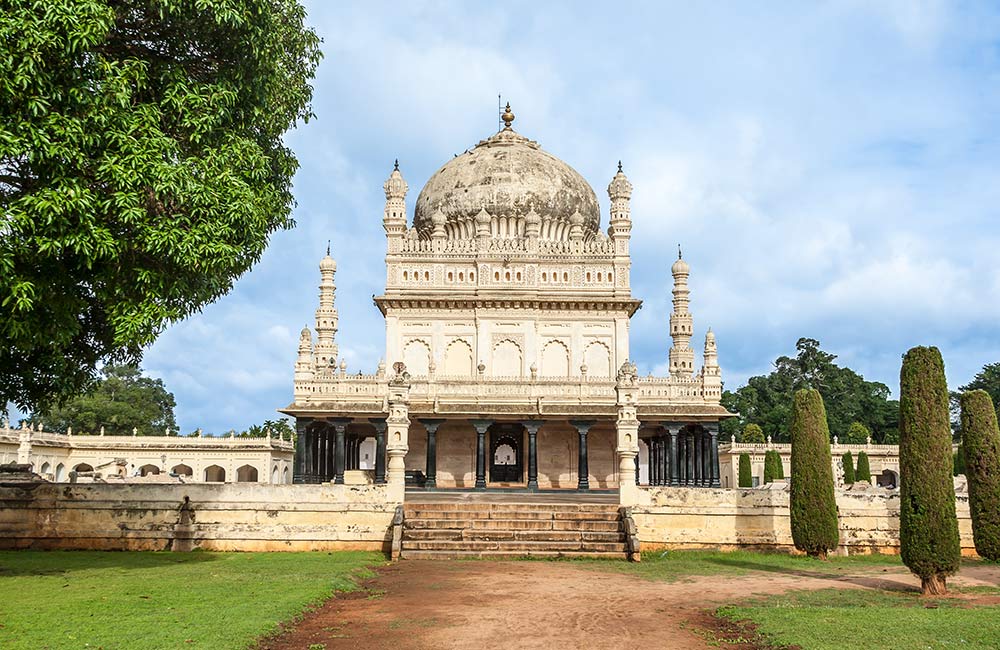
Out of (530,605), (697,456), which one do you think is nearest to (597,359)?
(697,456)

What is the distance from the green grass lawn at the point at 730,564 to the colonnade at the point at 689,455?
11507 millimetres

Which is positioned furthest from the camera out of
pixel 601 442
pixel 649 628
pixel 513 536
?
pixel 601 442

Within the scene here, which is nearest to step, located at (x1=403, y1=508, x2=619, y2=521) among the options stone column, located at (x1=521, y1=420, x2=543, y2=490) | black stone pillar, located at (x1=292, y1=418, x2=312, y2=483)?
stone column, located at (x1=521, y1=420, x2=543, y2=490)

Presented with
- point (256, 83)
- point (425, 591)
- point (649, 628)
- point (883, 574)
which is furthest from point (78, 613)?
point (883, 574)

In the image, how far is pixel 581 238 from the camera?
35094mm

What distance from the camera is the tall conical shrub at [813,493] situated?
1841 centimetres

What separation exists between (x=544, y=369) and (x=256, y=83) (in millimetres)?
21185

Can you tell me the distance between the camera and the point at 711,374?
105 ft

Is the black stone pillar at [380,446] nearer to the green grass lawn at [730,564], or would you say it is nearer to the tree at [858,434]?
the green grass lawn at [730,564]

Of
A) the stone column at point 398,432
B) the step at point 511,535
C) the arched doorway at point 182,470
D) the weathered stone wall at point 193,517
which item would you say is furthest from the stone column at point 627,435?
the arched doorway at point 182,470

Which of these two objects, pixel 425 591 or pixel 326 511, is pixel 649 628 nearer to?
pixel 425 591

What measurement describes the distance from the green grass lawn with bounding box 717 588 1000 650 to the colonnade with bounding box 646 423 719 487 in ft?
57.3

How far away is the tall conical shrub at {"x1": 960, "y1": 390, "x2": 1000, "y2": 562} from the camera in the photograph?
Result: 60.6 feet

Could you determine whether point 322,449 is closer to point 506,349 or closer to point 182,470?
point 506,349
